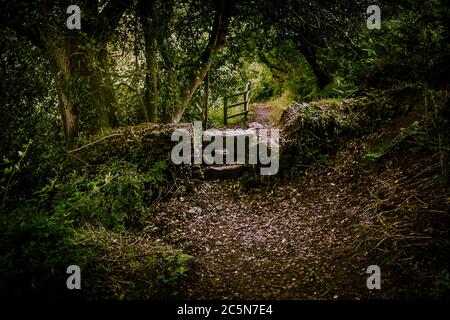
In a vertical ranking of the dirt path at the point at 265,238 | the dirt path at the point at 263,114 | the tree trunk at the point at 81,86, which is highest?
the dirt path at the point at 263,114

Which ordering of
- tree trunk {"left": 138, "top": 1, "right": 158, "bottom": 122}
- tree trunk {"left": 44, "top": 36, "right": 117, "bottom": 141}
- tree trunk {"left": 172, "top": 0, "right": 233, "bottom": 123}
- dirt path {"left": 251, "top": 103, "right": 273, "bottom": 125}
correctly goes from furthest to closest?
dirt path {"left": 251, "top": 103, "right": 273, "bottom": 125}
tree trunk {"left": 172, "top": 0, "right": 233, "bottom": 123}
tree trunk {"left": 138, "top": 1, "right": 158, "bottom": 122}
tree trunk {"left": 44, "top": 36, "right": 117, "bottom": 141}

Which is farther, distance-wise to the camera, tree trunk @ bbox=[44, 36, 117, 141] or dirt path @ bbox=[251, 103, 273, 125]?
dirt path @ bbox=[251, 103, 273, 125]

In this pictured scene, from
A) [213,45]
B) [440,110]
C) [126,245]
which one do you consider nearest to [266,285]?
[126,245]

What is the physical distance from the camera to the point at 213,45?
24.2 feet

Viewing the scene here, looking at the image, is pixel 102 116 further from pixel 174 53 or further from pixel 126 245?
pixel 126 245

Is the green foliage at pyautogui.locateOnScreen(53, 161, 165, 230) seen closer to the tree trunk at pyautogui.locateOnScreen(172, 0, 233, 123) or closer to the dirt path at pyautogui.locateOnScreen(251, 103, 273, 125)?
the tree trunk at pyautogui.locateOnScreen(172, 0, 233, 123)

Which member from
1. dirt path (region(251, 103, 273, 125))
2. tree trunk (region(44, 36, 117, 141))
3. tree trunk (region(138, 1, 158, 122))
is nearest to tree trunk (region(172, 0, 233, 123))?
tree trunk (region(138, 1, 158, 122))

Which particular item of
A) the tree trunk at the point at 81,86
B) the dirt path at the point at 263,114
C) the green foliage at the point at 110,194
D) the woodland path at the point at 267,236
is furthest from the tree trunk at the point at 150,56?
the dirt path at the point at 263,114

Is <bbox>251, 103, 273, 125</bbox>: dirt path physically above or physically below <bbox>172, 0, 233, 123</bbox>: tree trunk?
above

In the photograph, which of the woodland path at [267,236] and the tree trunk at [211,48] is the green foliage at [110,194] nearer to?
the woodland path at [267,236]

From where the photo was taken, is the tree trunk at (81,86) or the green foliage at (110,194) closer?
the green foliage at (110,194)

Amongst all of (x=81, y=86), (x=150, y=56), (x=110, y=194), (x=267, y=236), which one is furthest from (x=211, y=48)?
(x=267, y=236)

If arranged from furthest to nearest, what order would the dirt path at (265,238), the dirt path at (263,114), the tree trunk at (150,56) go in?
the dirt path at (263,114) < the tree trunk at (150,56) < the dirt path at (265,238)

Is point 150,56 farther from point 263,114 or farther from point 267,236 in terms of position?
point 263,114
